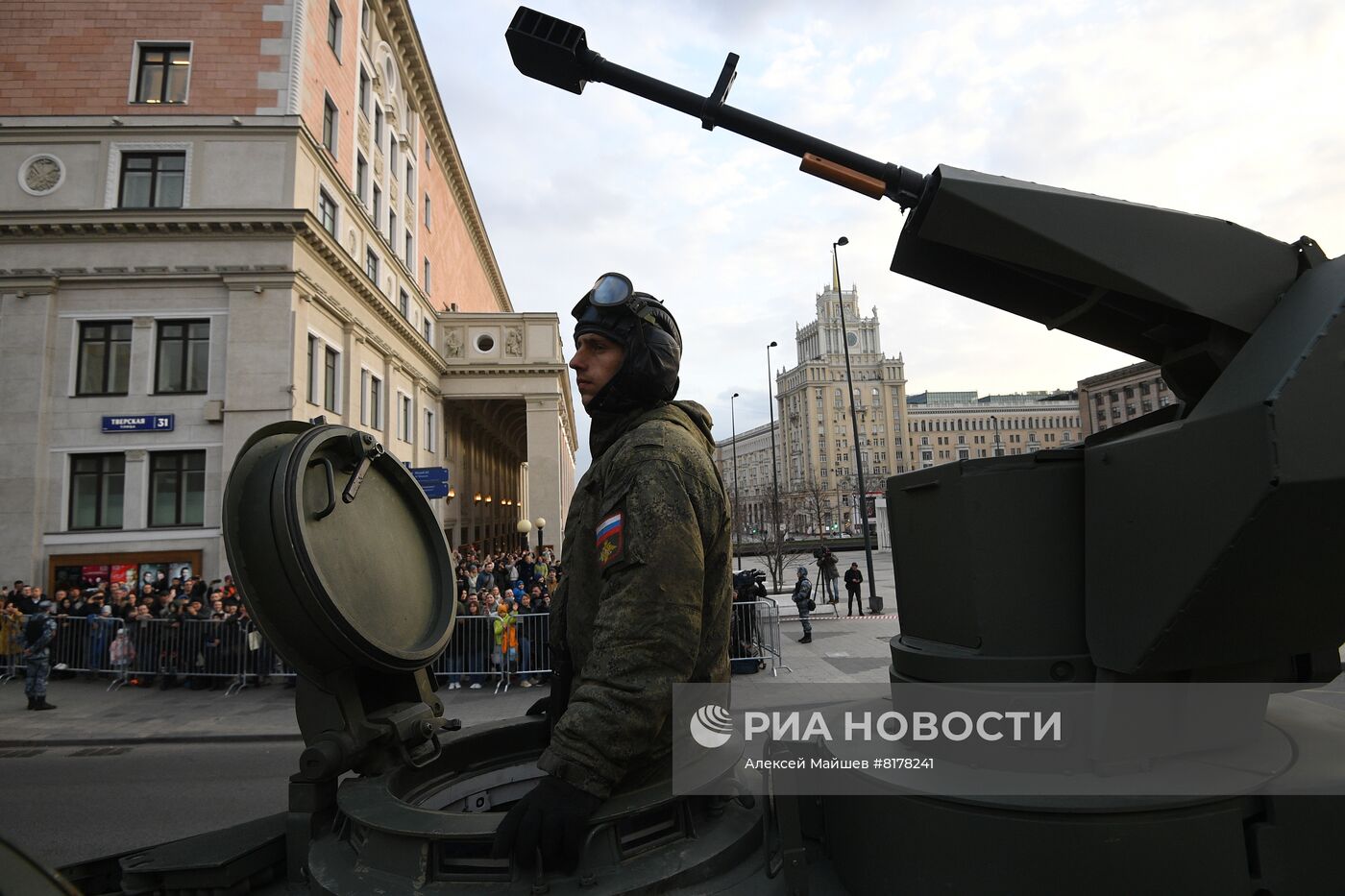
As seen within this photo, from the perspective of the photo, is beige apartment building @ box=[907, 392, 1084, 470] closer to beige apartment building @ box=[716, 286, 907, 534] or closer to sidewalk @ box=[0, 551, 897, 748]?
beige apartment building @ box=[716, 286, 907, 534]

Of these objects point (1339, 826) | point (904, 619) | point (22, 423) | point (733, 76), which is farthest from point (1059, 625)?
point (22, 423)

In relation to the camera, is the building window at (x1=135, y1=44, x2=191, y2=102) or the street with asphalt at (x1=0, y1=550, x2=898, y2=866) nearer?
the street with asphalt at (x1=0, y1=550, x2=898, y2=866)

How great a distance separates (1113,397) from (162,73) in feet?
261

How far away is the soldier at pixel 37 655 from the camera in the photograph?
437 inches

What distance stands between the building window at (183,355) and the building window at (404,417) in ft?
29.5

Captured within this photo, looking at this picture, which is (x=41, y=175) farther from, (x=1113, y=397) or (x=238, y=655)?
(x=1113, y=397)

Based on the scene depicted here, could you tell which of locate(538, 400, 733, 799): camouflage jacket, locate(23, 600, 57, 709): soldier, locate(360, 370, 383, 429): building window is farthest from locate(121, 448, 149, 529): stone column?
locate(538, 400, 733, 799): camouflage jacket

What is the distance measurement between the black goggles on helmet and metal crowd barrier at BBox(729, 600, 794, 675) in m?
10.9

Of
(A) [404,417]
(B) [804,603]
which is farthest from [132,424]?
(B) [804,603]

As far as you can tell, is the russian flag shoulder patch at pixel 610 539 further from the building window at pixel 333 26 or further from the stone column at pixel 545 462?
the stone column at pixel 545 462

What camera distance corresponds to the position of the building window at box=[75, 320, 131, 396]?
1884cm

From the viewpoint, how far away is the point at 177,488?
734 inches

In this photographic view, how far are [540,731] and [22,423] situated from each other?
2230cm

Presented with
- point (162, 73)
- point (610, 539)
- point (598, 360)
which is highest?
point (162, 73)
